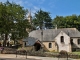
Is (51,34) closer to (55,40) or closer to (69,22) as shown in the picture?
(55,40)

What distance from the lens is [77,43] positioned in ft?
210

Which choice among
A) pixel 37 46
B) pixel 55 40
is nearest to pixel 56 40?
pixel 55 40

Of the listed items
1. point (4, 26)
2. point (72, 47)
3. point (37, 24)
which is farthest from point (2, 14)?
point (37, 24)

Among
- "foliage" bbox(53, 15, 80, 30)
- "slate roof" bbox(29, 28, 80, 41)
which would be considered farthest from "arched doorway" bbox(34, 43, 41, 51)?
"foliage" bbox(53, 15, 80, 30)

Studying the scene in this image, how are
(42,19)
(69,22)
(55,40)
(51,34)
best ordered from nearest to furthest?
(55,40), (51,34), (69,22), (42,19)

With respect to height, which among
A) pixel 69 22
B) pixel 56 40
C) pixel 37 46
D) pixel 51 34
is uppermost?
pixel 69 22

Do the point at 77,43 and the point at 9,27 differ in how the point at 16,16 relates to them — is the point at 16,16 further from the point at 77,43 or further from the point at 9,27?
the point at 77,43

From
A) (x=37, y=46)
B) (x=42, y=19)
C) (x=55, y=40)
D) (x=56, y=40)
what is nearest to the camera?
(x=56, y=40)

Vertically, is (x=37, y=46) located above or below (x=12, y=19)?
below

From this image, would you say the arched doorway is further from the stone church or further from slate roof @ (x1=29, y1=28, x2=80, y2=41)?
slate roof @ (x1=29, y1=28, x2=80, y2=41)

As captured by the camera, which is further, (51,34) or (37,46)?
(51,34)

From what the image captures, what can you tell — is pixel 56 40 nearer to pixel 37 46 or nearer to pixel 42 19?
pixel 37 46

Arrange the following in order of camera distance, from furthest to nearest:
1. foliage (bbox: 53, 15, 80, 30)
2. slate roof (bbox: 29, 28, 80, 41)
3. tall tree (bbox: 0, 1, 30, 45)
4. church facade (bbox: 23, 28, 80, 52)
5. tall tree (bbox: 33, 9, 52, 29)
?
tall tree (bbox: 33, 9, 52, 29)
foliage (bbox: 53, 15, 80, 30)
slate roof (bbox: 29, 28, 80, 41)
church facade (bbox: 23, 28, 80, 52)
tall tree (bbox: 0, 1, 30, 45)

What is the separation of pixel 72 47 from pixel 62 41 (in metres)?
3.56
